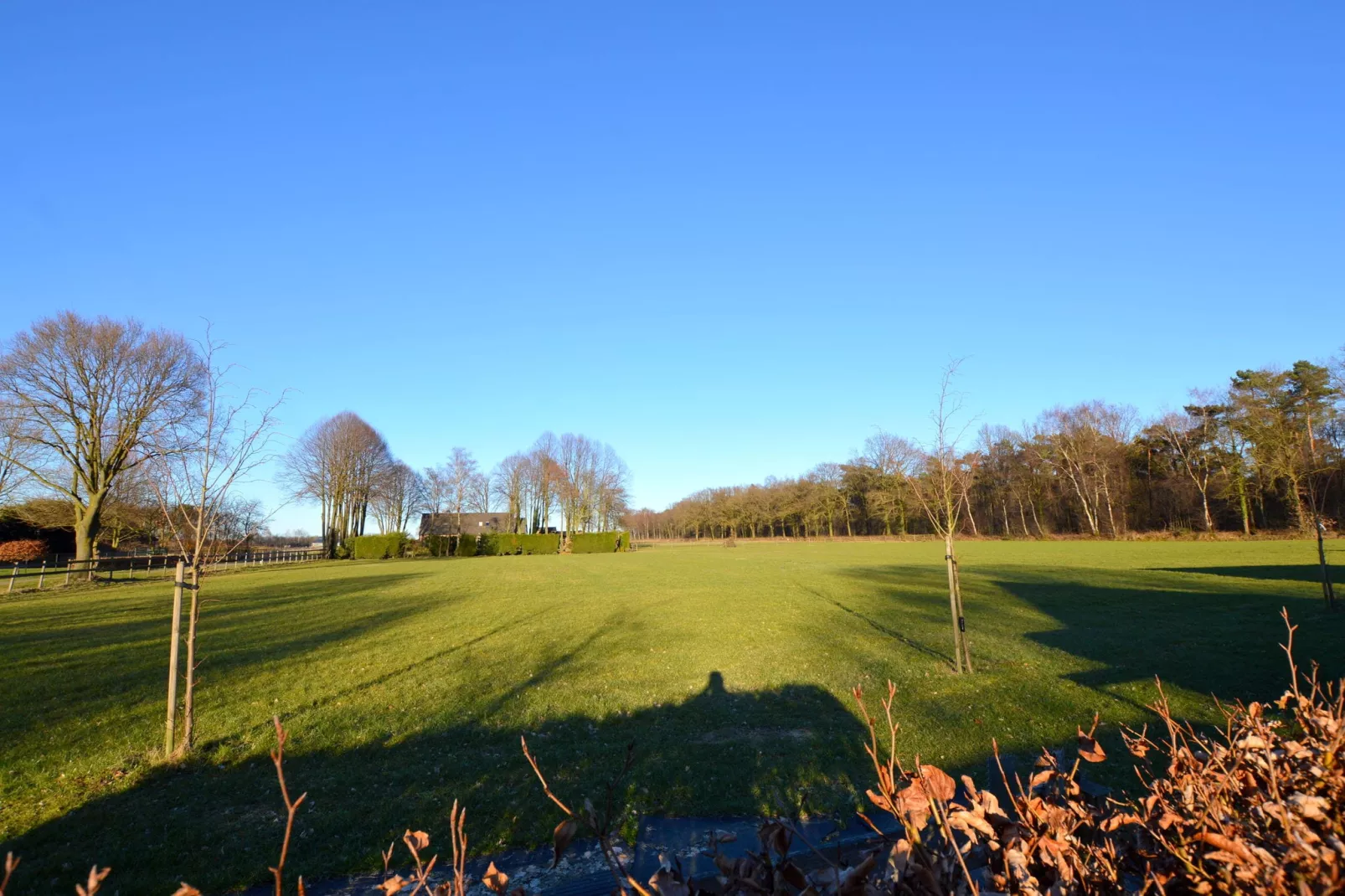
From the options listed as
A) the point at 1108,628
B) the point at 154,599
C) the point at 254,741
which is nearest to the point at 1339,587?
the point at 1108,628

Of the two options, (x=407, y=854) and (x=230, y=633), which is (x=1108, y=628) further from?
(x=230, y=633)

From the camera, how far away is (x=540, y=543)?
60.7 meters

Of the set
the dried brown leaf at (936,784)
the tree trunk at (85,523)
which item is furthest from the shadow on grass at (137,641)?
the tree trunk at (85,523)

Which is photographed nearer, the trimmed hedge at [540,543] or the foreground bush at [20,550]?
the foreground bush at [20,550]

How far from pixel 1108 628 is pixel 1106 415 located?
57.3 meters

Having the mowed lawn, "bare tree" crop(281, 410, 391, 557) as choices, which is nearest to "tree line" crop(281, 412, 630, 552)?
"bare tree" crop(281, 410, 391, 557)

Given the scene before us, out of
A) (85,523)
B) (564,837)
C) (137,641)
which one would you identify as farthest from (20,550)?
(564,837)

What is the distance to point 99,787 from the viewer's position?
5.49 m

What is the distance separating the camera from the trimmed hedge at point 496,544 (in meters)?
57.3

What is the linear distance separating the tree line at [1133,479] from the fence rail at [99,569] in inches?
1367

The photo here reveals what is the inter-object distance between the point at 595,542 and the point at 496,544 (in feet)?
30.1

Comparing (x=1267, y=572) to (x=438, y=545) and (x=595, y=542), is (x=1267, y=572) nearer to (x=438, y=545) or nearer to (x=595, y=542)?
(x=595, y=542)

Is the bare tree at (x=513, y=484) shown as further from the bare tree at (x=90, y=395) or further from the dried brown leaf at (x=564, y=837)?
the dried brown leaf at (x=564, y=837)

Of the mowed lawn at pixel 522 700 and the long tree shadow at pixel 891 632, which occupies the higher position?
the mowed lawn at pixel 522 700
